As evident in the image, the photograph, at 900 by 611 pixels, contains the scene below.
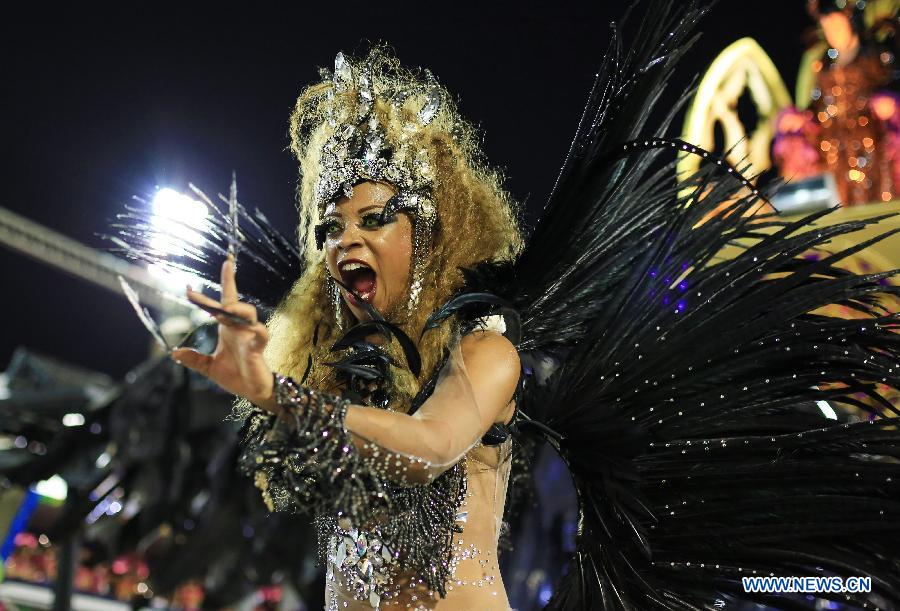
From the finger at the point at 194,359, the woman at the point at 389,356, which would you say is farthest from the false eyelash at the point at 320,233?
the finger at the point at 194,359

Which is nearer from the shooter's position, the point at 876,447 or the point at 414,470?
the point at 414,470

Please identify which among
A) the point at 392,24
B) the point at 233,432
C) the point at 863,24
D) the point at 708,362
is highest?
the point at 863,24

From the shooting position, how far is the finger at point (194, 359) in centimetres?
150

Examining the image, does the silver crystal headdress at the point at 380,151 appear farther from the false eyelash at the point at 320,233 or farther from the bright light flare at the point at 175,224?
the bright light flare at the point at 175,224

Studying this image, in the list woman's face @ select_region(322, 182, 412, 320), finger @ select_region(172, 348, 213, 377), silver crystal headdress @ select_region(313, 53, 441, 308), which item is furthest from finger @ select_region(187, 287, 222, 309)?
silver crystal headdress @ select_region(313, 53, 441, 308)

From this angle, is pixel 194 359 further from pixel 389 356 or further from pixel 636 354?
pixel 636 354

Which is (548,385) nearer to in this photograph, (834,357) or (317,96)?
(834,357)

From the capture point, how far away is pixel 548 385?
2238 mm

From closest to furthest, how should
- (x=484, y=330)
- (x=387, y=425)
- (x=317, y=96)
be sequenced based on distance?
(x=387, y=425) < (x=484, y=330) < (x=317, y=96)

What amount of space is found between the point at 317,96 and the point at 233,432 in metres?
3.50

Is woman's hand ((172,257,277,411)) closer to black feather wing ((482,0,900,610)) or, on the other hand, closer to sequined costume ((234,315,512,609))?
sequined costume ((234,315,512,609))

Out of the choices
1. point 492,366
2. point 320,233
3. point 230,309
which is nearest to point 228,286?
point 230,309

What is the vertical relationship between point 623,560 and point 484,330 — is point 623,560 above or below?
below

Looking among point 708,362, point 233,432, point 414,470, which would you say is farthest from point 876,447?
point 233,432
